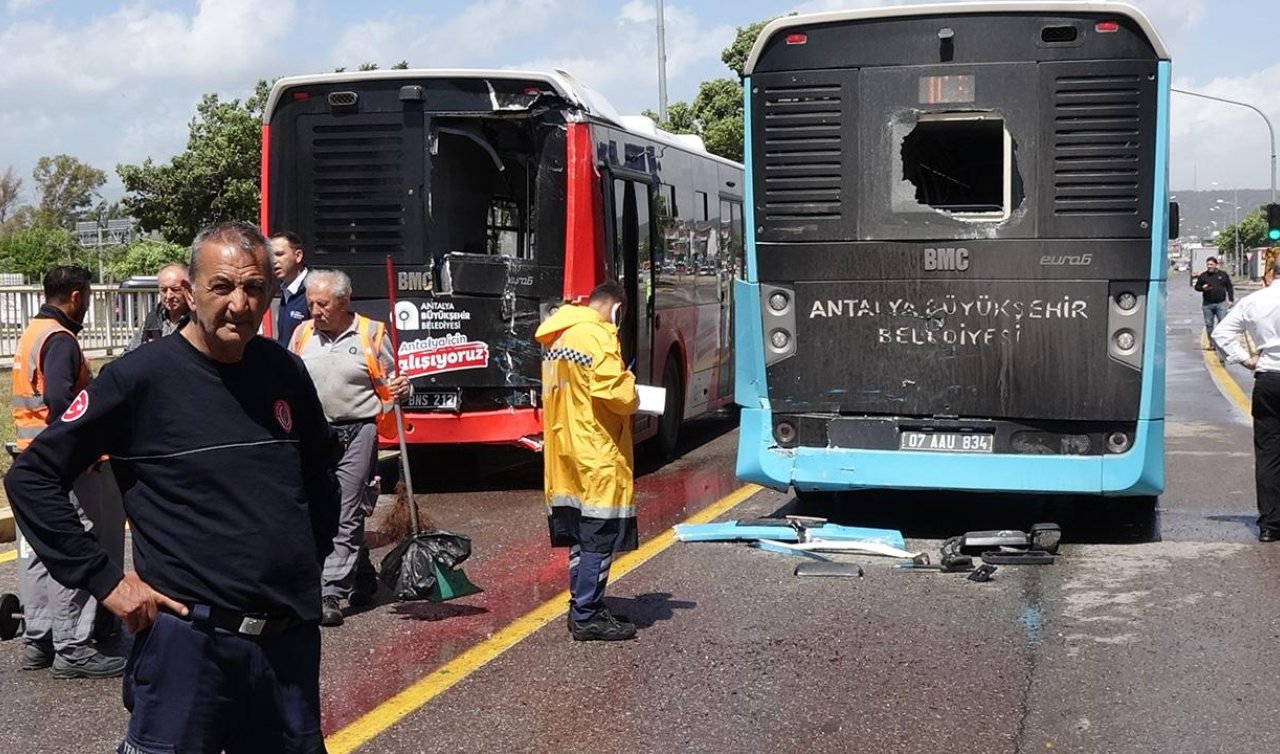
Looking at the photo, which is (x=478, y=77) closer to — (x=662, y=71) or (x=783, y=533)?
(x=783, y=533)

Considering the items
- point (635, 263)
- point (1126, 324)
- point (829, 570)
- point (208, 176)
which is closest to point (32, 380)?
point (829, 570)

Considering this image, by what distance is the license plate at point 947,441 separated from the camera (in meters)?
9.23

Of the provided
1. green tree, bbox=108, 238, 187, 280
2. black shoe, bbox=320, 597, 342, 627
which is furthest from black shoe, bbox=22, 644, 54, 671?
green tree, bbox=108, 238, 187, 280

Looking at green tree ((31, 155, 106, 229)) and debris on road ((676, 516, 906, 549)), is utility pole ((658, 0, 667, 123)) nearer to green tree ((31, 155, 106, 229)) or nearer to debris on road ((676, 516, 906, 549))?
debris on road ((676, 516, 906, 549))

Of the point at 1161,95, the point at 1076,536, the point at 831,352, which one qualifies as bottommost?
the point at 1076,536

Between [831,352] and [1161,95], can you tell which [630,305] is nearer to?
[831,352]

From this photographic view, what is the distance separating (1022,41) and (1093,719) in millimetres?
4541

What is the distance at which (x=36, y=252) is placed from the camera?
4791 centimetres

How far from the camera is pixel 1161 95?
29.1 feet

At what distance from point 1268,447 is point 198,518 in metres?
7.68

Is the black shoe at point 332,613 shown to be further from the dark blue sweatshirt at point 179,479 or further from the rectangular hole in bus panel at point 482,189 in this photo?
the rectangular hole in bus panel at point 482,189

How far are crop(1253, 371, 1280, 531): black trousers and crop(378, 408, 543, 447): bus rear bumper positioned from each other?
4867 mm

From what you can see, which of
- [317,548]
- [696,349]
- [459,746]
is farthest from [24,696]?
[696,349]

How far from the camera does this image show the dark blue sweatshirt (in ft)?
11.3
